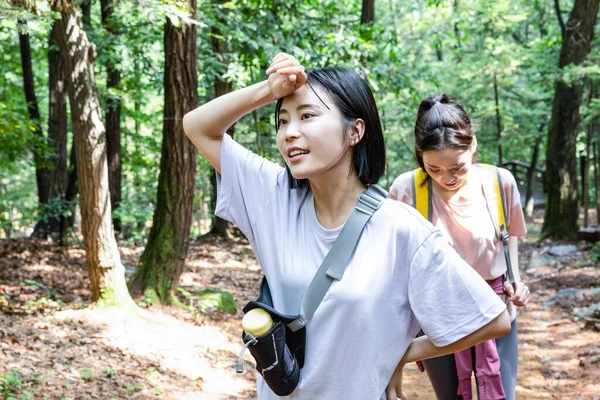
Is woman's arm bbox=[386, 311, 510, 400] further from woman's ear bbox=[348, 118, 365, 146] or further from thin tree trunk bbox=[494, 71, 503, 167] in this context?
thin tree trunk bbox=[494, 71, 503, 167]

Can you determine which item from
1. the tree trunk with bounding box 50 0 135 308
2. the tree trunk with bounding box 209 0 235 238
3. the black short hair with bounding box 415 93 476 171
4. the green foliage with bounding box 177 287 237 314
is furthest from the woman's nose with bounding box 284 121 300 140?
the green foliage with bounding box 177 287 237 314

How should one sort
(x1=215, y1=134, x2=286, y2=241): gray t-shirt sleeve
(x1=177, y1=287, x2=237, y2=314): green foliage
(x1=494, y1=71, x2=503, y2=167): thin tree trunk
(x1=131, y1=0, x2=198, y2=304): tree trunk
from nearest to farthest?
(x1=215, y1=134, x2=286, y2=241): gray t-shirt sleeve < (x1=131, y1=0, x2=198, y2=304): tree trunk < (x1=177, y1=287, x2=237, y2=314): green foliage < (x1=494, y1=71, x2=503, y2=167): thin tree trunk

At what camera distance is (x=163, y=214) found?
7.54 m

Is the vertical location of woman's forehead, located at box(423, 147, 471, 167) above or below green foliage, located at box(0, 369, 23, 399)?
above

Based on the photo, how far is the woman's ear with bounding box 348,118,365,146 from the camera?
2003 millimetres

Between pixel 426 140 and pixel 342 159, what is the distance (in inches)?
45.7

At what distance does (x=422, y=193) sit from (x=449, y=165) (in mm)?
265

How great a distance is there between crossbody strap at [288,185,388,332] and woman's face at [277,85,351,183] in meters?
0.20

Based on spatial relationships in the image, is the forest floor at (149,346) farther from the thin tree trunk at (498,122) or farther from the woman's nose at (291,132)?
the thin tree trunk at (498,122)

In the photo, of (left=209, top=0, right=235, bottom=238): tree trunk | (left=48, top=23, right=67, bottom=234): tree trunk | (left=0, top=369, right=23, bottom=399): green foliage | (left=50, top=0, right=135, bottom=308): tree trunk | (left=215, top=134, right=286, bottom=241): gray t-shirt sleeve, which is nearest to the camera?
(left=215, top=134, right=286, bottom=241): gray t-shirt sleeve

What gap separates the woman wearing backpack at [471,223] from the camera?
10.3ft

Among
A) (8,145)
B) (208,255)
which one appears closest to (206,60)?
(8,145)

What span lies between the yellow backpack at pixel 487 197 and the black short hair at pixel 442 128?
21cm

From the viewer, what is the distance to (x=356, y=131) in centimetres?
202
